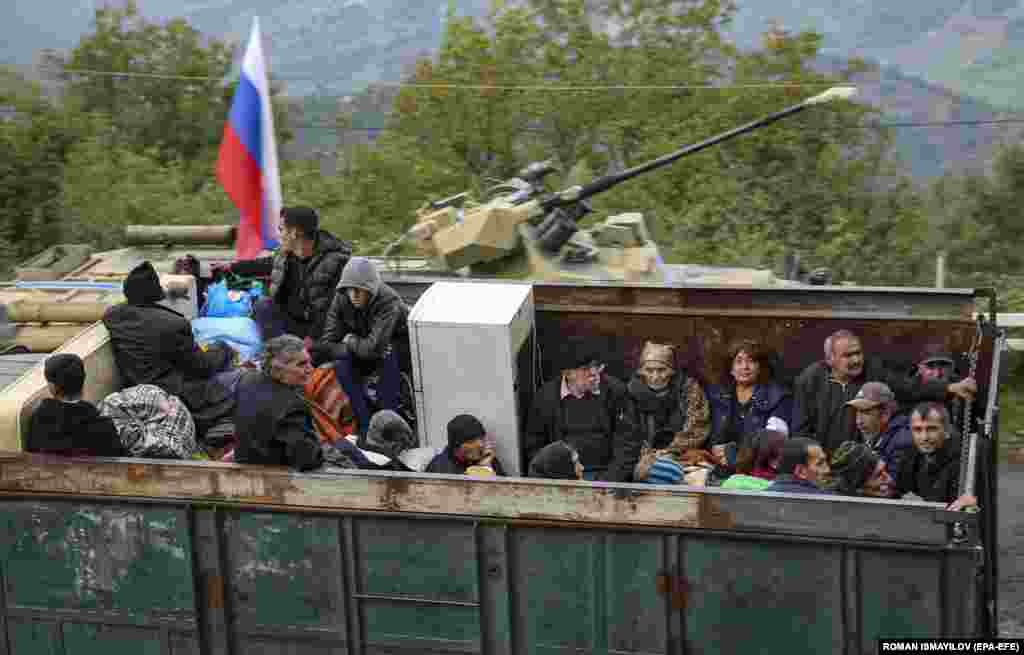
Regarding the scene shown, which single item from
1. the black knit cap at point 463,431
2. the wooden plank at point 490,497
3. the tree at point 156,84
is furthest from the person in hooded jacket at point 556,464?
the tree at point 156,84

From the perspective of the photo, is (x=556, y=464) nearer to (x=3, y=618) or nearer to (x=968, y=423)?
(x=968, y=423)

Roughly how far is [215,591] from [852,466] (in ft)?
9.26

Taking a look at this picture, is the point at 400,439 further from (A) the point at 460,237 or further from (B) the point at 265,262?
(A) the point at 460,237

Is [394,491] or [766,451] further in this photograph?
[766,451]

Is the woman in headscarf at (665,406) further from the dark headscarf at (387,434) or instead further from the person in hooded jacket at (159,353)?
the person in hooded jacket at (159,353)

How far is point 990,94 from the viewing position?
44125 millimetres

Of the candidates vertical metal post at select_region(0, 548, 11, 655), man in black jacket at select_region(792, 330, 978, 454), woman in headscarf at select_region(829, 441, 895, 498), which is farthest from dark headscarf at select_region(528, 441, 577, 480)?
vertical metal post at select_region(0, 548, 11, 655)

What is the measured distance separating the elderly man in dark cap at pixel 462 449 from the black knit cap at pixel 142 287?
172 cm

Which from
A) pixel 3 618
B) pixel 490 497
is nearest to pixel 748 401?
pixel 490 497

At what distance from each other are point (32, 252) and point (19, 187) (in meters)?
1.19

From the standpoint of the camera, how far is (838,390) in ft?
23.9

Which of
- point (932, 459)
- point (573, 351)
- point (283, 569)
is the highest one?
point (573, 351)

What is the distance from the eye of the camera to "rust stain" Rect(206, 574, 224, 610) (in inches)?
240

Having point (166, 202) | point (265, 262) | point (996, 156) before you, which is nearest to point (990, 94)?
point (996, 156)
